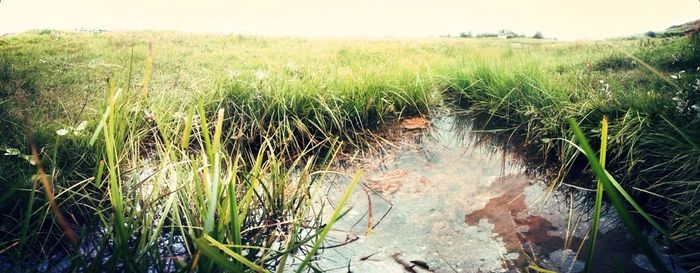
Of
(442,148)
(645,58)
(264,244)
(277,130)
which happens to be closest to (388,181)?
(442,148)

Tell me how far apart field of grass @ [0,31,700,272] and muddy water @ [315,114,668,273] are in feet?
0.72

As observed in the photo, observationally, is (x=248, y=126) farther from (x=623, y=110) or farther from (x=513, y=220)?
(x=623, y=110)

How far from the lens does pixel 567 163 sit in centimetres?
256

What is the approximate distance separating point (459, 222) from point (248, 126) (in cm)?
164

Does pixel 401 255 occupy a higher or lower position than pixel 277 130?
lower

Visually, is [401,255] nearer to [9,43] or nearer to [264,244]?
[264,244]

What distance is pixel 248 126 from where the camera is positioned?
3.05 metres

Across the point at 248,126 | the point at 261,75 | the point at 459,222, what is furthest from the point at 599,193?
the point at 261,75

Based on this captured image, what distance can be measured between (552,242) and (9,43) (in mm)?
4539

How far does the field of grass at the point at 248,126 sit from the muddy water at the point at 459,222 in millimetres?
Result: 218

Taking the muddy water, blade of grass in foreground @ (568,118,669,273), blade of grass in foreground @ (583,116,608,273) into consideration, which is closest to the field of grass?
the muddy water

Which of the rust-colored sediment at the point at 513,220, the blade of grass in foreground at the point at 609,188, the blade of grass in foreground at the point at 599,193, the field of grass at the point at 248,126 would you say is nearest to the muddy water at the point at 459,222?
the rust-colored sediment at the point at 513,220

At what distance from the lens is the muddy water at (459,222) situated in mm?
1854

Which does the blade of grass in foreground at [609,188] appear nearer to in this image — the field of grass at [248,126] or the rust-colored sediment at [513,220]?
the field of grass at [248,126]
